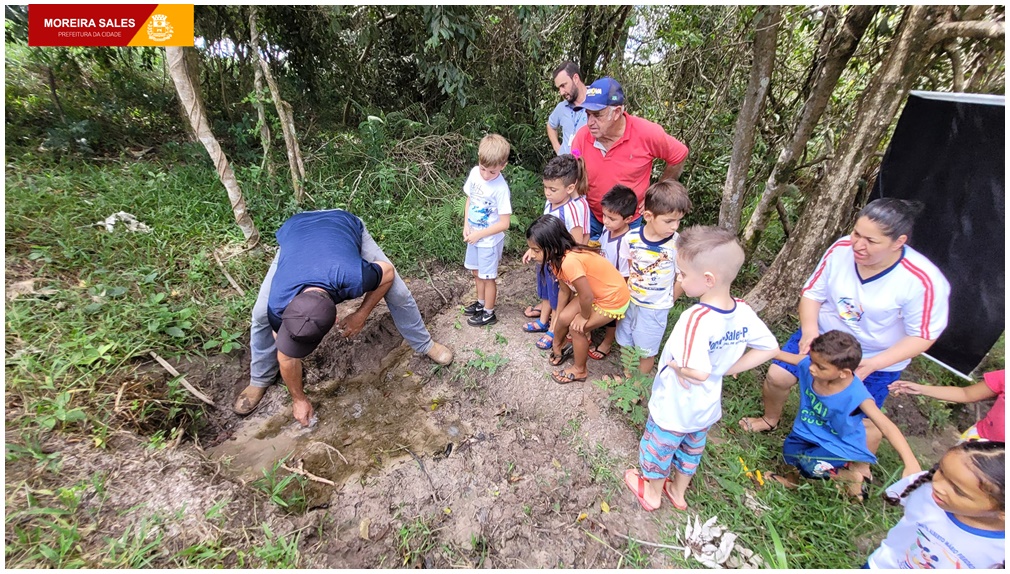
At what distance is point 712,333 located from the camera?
1584 mm

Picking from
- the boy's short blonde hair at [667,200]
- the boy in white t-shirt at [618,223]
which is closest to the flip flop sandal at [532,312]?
the boy in white t-shirt at [618,223]

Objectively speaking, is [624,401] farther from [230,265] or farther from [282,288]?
[230,265]

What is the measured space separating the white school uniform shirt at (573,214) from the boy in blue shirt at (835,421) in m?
1.24

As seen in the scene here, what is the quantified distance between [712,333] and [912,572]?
38.2 inches

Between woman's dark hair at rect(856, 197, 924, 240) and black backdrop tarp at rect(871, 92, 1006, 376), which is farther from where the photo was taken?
black backdrop tarp at rect(871, 92, 1006, 376)

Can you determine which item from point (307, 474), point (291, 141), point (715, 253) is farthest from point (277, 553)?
point (291, 141)

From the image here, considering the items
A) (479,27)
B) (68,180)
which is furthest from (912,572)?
(68,180)

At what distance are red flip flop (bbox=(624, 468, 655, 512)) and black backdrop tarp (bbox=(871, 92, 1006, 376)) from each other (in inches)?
83.5

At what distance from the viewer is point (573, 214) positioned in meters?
2.58

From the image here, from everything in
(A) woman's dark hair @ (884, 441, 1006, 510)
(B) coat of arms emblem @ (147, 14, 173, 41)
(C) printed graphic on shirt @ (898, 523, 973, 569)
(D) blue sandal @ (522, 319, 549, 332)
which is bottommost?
(D) blue sandal @ (522, 319, 549, 332)

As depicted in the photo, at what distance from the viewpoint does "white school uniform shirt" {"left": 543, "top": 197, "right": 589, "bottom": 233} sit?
8.47 ft

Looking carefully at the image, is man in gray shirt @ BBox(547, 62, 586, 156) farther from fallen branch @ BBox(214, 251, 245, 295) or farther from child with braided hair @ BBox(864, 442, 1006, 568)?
fallen branch @ BBox(214, 251, 245, 295)

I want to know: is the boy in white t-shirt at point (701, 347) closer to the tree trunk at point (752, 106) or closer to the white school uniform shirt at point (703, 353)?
the white school uniform shirt at point (703, 353)

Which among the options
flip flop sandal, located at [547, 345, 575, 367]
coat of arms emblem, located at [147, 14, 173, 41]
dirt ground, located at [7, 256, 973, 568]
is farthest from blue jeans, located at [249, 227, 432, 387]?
coat of arms emblem, located at [147, 14, 173, 41]
